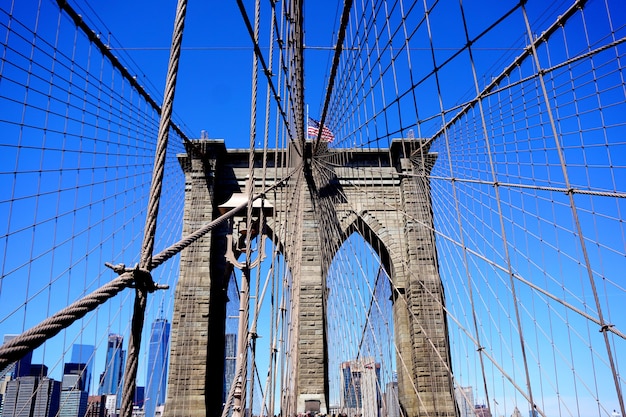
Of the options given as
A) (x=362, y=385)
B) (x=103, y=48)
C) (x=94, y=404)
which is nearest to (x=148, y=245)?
(x=103, y=48)

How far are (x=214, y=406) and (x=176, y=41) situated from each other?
41.6 ft

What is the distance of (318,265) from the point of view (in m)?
13.8

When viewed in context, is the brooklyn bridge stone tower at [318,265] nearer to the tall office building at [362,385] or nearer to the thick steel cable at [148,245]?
the tall office building at [362,385]

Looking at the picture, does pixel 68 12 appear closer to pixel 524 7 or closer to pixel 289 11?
pixel 289 11

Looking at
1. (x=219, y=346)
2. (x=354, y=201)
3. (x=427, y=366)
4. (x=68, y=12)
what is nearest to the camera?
(x=68, y=12)

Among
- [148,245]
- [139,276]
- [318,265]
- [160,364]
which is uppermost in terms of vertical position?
[160,364]

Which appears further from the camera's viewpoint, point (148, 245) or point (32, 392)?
point (32, 392)

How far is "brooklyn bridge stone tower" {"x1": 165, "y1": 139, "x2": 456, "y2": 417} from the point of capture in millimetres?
12297

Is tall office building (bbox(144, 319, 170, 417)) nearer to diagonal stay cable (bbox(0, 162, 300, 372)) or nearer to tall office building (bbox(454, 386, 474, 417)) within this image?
tall office building (bbox(454, 386, 474, 417))

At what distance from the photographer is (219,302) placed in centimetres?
1382

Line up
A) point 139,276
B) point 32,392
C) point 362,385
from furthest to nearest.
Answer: point 362,385 → point 32,392 → point 139,276

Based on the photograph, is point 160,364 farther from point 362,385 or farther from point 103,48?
point 103,48

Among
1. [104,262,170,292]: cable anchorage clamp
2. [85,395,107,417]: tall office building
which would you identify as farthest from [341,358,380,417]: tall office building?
[104,262,170,292]: cable anchorage clamp

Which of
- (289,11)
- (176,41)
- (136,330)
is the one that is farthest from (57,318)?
(289,11)
